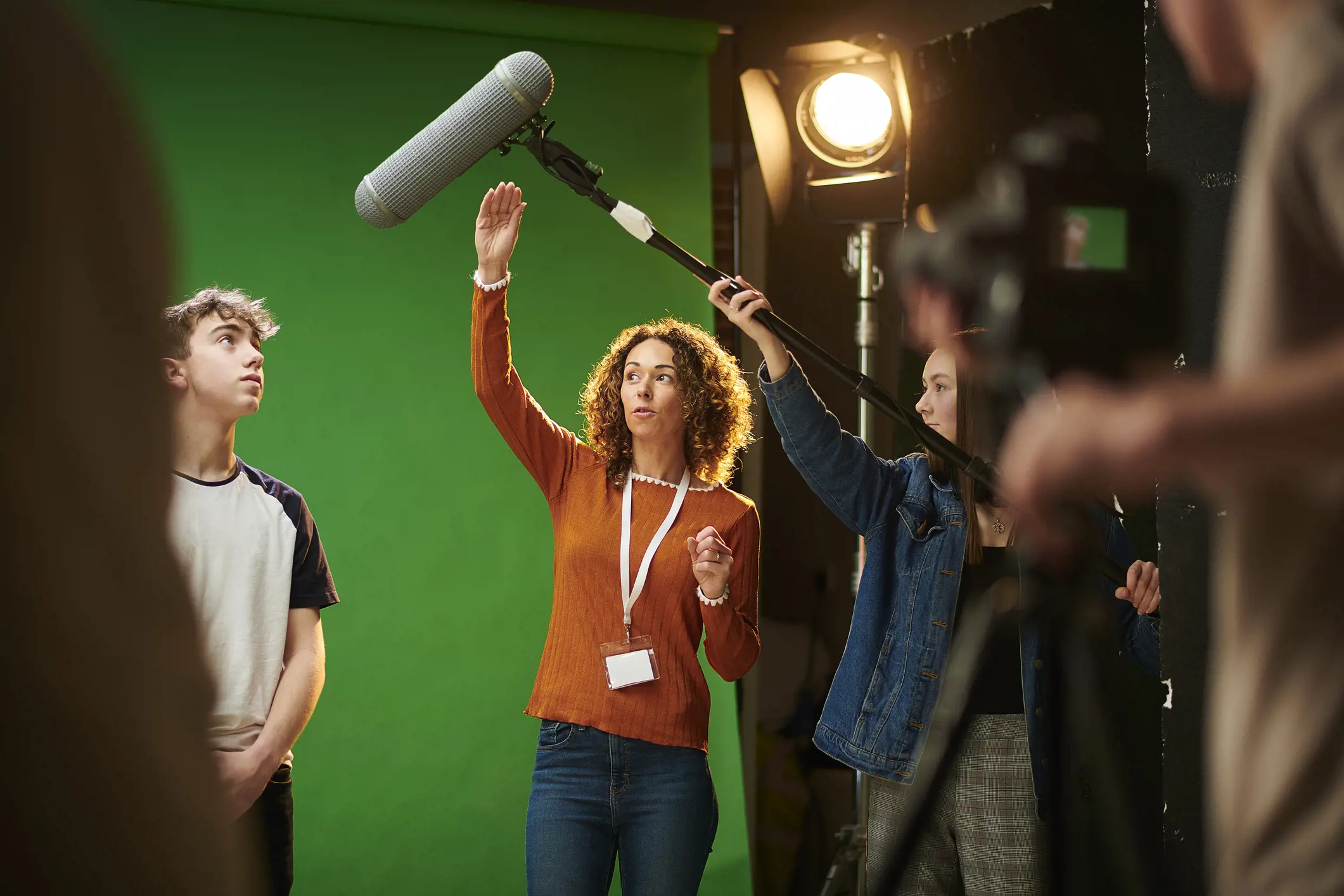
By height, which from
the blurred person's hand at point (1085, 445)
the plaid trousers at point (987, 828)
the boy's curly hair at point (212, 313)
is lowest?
the plaid trousers at point (987, 828)

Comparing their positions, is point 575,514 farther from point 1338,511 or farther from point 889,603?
point 1338,511

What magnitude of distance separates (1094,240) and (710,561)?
1012 mm

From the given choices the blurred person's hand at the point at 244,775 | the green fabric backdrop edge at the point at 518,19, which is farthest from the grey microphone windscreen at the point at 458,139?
the green fabric backdrop edge at the point at 518,19

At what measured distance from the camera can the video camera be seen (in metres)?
0.87

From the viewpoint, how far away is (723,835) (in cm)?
307

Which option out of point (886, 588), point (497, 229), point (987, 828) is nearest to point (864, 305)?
point (886, 588)

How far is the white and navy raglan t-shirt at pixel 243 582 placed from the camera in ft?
5.81

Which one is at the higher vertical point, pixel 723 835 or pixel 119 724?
pixel 119 724

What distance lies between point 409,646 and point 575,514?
1.06 m

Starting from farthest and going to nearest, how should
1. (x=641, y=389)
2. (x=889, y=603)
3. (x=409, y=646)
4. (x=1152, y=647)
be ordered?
(x=409, y=646) < (x=641, y=389) < (x=889, y=603) < (x=1152, y=647)

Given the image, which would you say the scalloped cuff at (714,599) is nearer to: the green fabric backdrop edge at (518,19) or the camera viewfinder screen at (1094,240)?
the camera viewfinder screen at (1094,240)

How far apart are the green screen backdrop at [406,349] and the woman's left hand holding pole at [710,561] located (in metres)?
1.21

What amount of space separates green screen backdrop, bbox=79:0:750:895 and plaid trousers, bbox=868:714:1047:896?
4.31 feet

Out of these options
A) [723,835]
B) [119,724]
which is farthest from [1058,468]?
[723,835]
